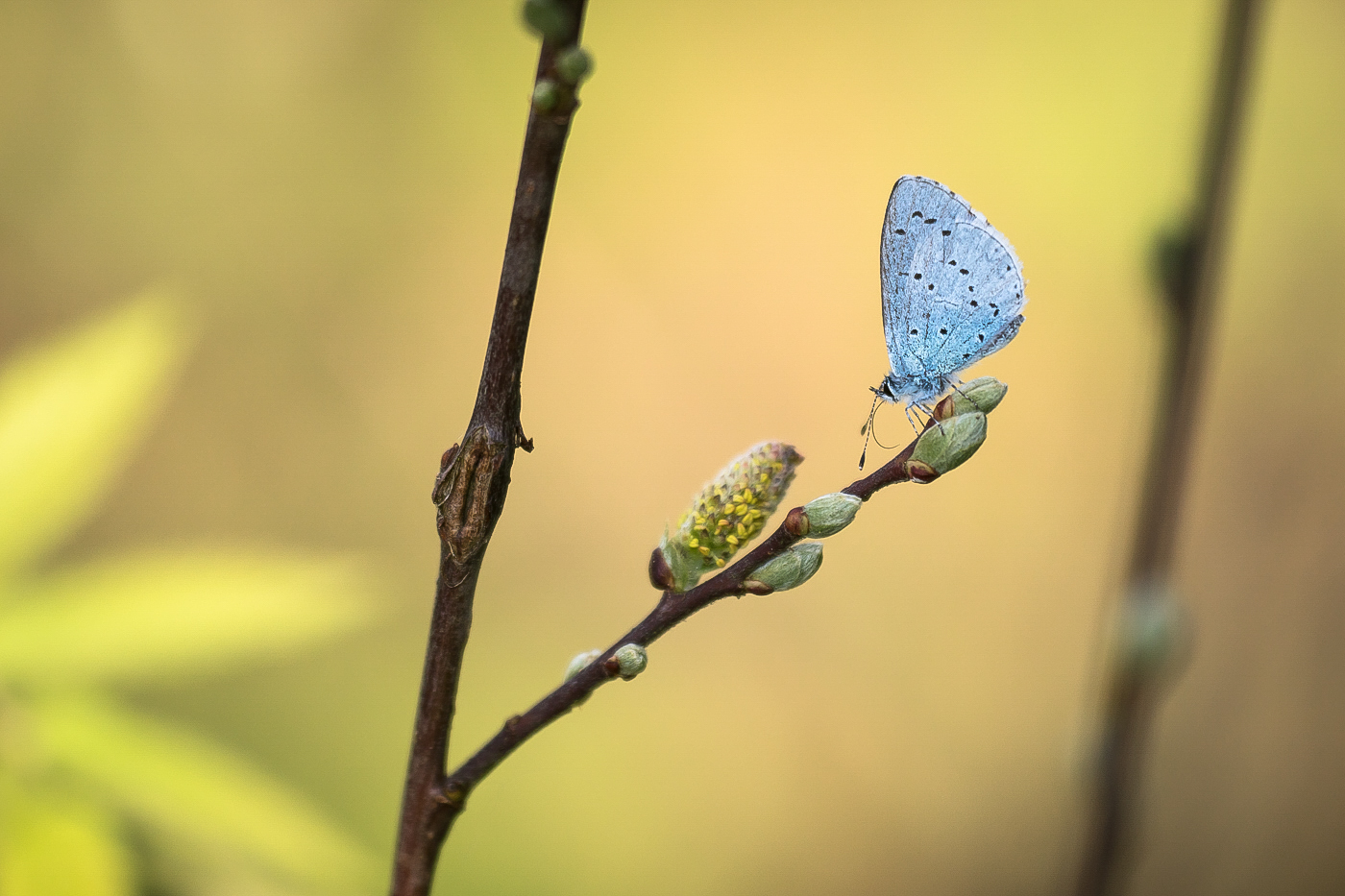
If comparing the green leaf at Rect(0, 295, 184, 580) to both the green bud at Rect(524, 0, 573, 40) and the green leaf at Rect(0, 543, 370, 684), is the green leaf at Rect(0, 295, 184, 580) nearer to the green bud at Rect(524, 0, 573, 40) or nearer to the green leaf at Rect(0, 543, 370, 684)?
the green leaf at Rect(0, 543, 370, 684)

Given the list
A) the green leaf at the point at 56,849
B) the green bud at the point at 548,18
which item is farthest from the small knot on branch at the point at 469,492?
the green leaf at the point at 56,849

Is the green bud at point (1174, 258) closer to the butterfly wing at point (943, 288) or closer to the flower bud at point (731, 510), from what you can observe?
the butterfly wing at point (943, 288)

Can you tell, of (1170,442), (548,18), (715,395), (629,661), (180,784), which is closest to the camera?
(548,18)

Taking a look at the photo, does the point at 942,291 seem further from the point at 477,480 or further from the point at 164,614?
the point at 164,614

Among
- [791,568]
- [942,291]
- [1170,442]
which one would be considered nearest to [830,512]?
[791,568]

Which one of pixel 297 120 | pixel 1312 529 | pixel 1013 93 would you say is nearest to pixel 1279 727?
pixel 1312 529

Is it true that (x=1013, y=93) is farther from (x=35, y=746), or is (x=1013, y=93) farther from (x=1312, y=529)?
(x=35, y=746)
